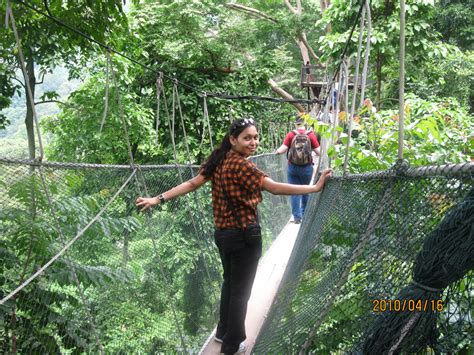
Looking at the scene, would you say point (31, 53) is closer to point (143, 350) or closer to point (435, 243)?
point (143, 350)

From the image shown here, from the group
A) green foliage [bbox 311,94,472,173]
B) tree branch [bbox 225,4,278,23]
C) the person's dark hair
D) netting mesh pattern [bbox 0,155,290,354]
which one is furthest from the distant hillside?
tree branch [bbox 225,4,278,23]

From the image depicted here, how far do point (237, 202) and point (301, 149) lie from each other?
178 cm

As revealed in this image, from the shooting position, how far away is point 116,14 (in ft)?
6.97

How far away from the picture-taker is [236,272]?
159 centimetres

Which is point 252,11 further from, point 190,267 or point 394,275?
point 394,275

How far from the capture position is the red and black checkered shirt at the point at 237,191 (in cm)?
152

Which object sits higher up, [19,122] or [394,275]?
[394,275]

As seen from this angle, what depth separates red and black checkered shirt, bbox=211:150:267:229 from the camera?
→ 1519 millimetres

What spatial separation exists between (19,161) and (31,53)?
298cm

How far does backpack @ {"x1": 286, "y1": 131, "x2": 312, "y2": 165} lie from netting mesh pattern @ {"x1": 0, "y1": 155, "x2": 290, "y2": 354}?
1.46 meters

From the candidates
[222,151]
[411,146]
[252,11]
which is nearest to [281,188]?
[222,151]

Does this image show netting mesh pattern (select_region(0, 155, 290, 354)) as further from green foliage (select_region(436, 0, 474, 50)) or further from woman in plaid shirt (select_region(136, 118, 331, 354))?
green foliage (select_region(436, 0, 474, 50))

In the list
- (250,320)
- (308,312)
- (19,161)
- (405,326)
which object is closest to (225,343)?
(250,320)

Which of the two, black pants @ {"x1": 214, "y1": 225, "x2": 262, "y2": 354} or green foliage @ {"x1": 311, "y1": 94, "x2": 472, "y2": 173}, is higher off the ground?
green foliage @ {"x1": 311, "y1": 94, "x2": 472, "y2": 173}
